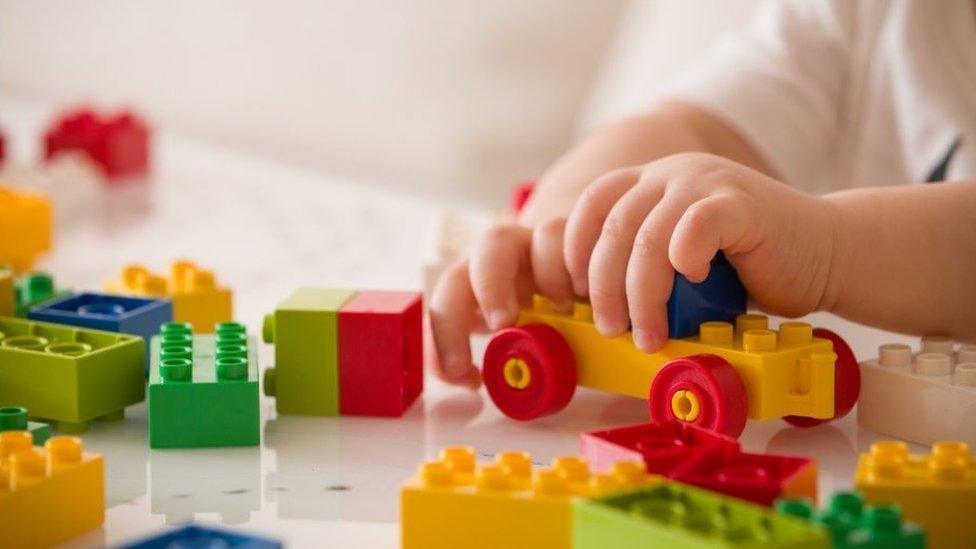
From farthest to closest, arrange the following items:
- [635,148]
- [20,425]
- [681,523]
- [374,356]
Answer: [635,148] → [374,356] → [20,425] → [681,523]

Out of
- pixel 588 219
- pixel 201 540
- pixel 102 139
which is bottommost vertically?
pixel 201 540

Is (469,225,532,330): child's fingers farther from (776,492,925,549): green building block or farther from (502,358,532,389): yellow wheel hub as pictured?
(776,492,925,549): green building block

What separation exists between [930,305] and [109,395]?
1.37 ft

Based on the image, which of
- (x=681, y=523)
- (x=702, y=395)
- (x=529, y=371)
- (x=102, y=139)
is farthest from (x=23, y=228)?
(x=681, y=523)

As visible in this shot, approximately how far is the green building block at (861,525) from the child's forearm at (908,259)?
0.27 metres

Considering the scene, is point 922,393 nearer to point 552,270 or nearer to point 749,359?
point 749,359

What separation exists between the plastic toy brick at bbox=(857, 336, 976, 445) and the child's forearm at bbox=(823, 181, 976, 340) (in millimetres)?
41

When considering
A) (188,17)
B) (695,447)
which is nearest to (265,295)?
(695,447)

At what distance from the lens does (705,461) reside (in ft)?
1.66

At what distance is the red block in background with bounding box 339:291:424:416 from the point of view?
0.68 meters

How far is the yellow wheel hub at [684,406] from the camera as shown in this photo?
0.62 metres

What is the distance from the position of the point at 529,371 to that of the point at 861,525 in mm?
269

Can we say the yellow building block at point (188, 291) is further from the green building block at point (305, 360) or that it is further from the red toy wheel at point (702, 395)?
the red toy wheel at point (702, 395)

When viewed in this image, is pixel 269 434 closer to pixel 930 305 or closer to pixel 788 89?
pixel 930 305
